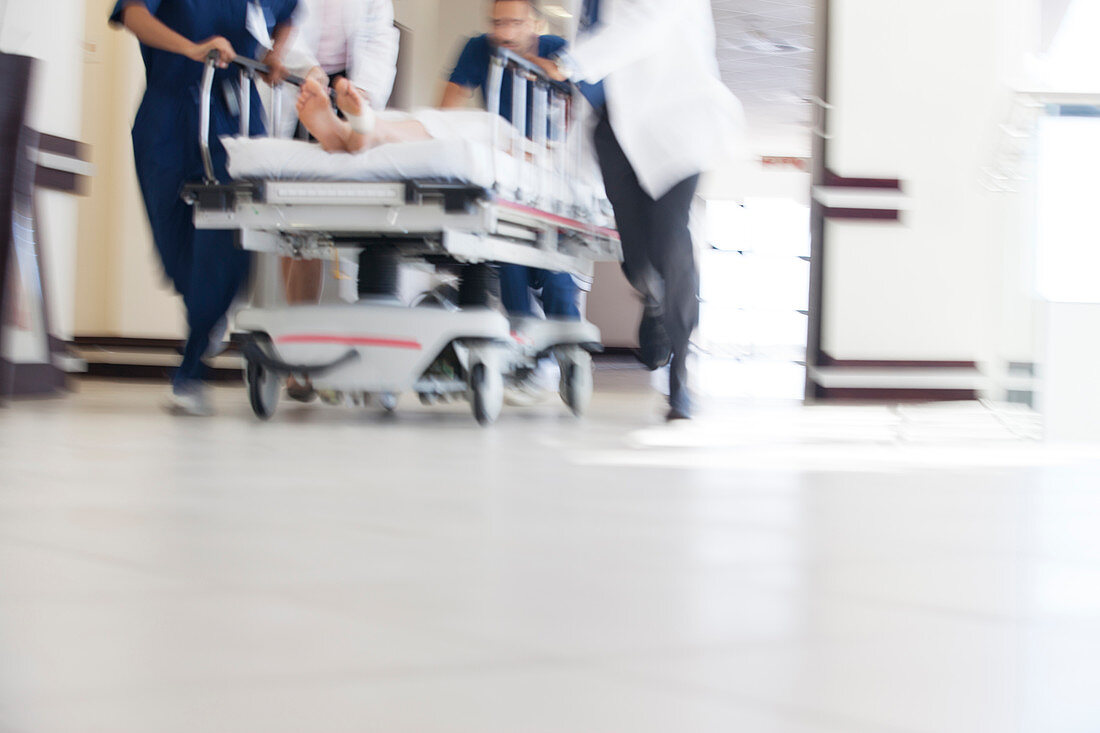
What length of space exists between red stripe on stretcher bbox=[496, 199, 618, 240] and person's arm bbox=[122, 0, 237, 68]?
0.86 meters

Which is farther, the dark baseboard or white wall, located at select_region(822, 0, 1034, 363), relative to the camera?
the dark baseboard

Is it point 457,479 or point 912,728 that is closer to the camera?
point 912,728

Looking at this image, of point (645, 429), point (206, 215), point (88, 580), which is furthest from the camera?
point (645, 429)

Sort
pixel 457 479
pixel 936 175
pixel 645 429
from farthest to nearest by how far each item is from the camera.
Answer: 1. pixel 936 175
2. pixel 645 429
3. pixel 457 479

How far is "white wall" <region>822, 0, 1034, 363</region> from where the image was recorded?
5.11 metres

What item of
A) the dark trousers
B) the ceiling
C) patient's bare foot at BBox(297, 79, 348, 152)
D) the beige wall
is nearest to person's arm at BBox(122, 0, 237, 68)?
patient's bare foot at BBox(297, 79, 348, 152)

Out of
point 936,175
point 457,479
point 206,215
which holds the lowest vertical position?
point 457,479

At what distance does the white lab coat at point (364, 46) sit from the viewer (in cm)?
371

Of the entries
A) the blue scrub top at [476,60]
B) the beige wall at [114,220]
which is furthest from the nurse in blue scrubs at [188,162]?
the beige wall at [114,220]

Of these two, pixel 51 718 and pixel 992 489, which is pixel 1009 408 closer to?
pixel 992 489

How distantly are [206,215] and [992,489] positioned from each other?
2.09 meters

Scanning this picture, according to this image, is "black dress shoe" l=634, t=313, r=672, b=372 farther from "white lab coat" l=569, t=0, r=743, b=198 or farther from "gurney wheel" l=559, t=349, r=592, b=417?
"white lab coat" l=569, t=0, r=743, b=198

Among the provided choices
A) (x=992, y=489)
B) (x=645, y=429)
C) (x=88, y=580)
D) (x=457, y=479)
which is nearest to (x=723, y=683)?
(x=88, y=580)

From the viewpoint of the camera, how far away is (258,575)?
1109 mm
